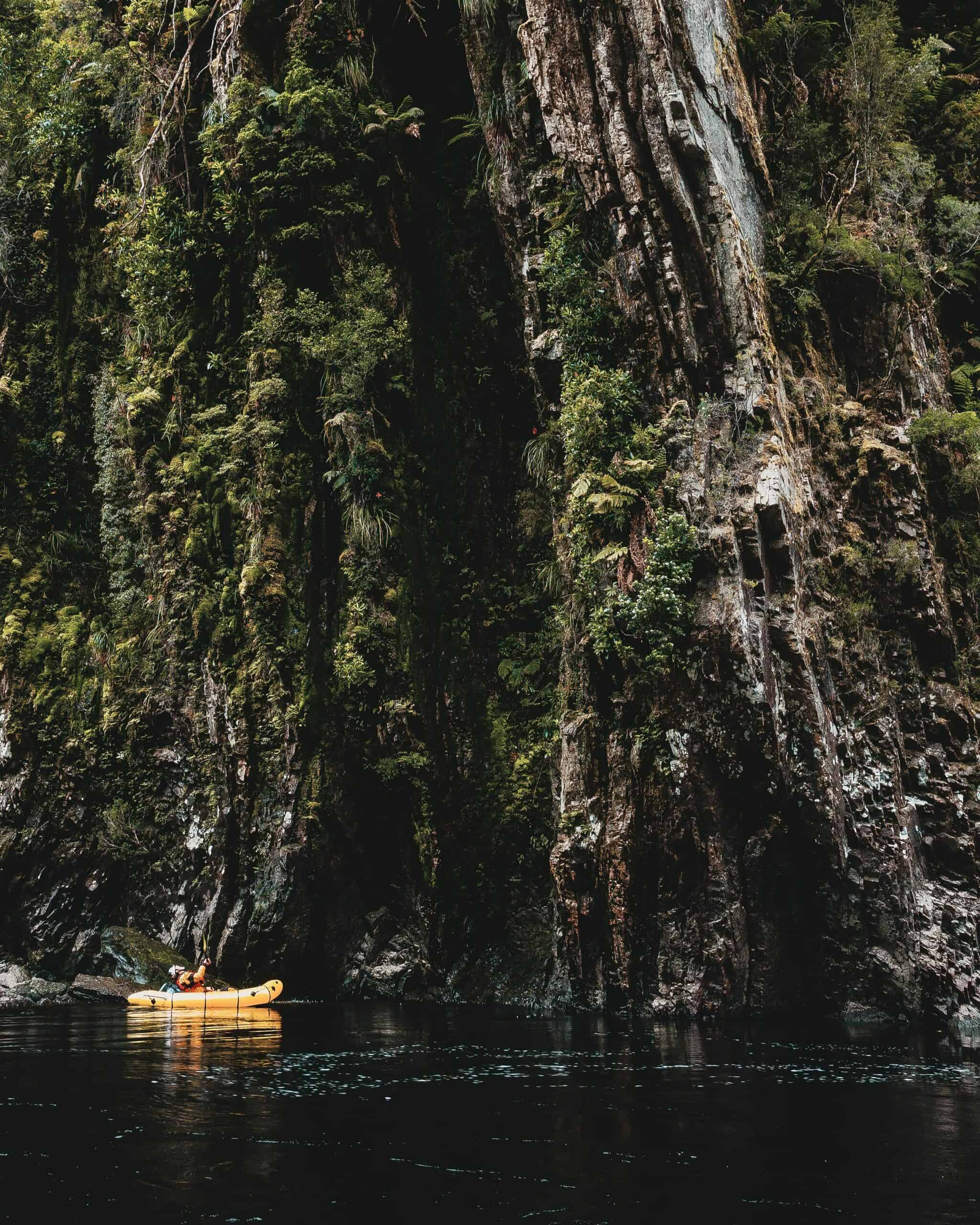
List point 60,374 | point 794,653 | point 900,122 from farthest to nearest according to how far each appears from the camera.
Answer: point 60,374 → point 900,122 → point 794,653

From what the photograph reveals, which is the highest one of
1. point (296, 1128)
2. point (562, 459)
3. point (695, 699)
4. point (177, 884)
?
point (562, 459)

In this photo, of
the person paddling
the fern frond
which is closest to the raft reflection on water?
the person paddling

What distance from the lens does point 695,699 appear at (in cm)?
1831

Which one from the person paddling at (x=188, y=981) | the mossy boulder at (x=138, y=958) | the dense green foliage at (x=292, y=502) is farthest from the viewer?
the dense green foliage at (x=292, y=502)

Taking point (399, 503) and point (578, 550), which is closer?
point (578, 550)

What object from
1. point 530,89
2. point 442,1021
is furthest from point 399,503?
point 442,1021

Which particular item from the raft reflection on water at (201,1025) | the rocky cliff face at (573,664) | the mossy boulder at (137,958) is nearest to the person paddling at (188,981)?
the raft reflection on water at (201,1025)

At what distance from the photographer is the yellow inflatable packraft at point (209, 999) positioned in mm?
19312

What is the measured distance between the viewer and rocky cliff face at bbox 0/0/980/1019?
18.0m

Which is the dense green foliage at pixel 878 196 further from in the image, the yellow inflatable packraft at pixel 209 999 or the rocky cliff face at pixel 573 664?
the yellow inflatable packraft at pixel 209 999

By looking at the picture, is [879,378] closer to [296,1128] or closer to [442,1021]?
[442,1021]

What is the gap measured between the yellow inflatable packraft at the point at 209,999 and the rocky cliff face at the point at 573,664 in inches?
115

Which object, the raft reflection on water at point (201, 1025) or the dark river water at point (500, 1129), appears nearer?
the dark river water at point (500, 1129)

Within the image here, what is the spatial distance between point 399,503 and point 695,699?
357 inches
